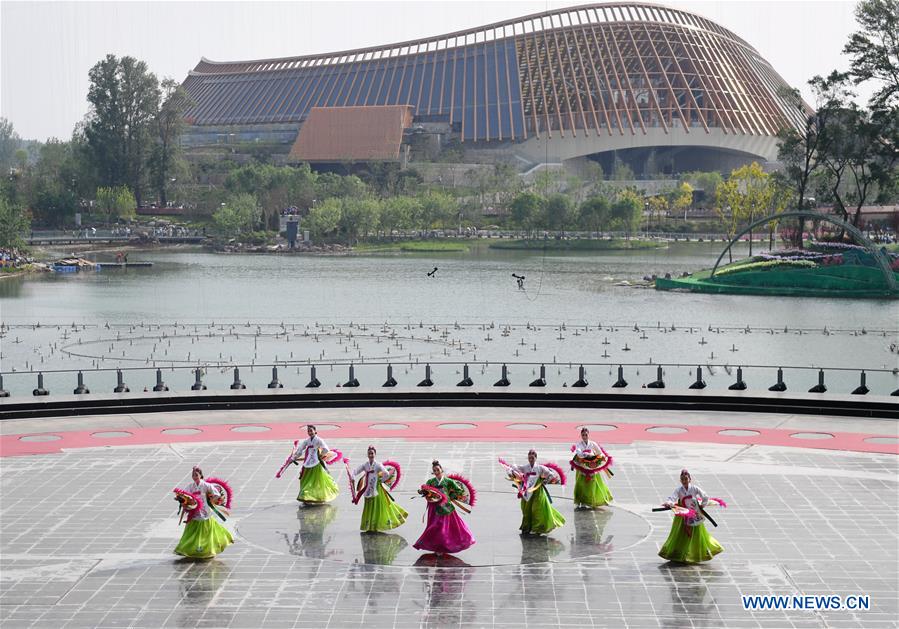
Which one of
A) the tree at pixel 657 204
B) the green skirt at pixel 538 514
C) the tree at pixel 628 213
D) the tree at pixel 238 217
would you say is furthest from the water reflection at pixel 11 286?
the green skirt at pixel 538 514

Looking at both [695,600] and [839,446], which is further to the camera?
[839,446]

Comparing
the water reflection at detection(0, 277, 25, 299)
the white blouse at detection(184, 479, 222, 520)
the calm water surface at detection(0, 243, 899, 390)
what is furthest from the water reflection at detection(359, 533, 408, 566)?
the water reflection at detection(0, 277, 25, 299)

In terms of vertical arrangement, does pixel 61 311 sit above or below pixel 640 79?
below

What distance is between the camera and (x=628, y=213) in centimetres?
11350

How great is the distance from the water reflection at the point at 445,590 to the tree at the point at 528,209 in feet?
315

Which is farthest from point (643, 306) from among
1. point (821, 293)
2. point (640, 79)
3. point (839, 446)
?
point (640, 79)

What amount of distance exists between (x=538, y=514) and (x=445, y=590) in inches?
122

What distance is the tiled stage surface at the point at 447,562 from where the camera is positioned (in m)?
16.2

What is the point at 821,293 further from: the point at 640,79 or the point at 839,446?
the point at 640,79

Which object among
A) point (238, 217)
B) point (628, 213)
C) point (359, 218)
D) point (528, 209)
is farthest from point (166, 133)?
point (628, 213)

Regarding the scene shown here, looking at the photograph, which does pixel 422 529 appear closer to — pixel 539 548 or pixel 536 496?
pixel 536 496

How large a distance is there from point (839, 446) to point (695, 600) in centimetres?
1174

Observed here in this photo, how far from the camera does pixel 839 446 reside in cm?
2717

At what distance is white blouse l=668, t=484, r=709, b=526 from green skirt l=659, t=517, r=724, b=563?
123mm
